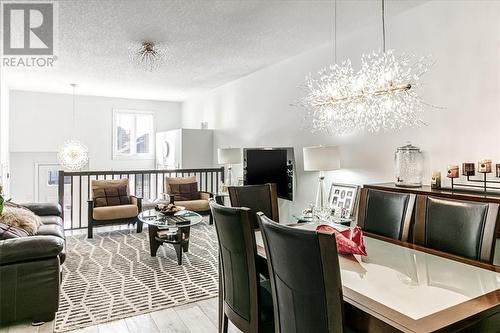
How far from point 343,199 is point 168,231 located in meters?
2.29

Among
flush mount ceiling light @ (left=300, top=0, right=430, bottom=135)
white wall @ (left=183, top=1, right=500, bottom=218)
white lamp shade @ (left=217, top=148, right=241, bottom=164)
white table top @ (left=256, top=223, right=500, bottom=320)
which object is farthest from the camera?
white lamp shade @ (left=217, top=148, right=241, bottom=164)

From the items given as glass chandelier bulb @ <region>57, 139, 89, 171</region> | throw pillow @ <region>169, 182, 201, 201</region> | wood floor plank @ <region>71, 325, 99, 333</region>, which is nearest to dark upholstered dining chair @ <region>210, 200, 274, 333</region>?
wood floor plank @ <region>71, 325, 99, 333</region>

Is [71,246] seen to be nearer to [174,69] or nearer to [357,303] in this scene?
[174,69]

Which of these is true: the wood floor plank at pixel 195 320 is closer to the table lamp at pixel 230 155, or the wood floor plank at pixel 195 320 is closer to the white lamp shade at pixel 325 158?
the white lamp shade at pixel 325 158

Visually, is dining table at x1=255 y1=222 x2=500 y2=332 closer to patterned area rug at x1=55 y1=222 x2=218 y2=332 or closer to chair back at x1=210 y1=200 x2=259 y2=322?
chair back at x1=210 y1=200 x2=259 y2=322

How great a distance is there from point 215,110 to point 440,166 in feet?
16.9

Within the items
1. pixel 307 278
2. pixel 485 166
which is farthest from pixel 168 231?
pixel 485 166

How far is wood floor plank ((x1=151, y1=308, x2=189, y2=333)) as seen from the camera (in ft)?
8.24

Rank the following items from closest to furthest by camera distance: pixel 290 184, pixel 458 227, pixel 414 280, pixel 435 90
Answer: pixel 414 280 → pixel 458 227 → pixel 435 90 → pixel 290 184

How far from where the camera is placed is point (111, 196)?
543 cm

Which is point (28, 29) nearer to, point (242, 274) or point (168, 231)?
point (168, 231)

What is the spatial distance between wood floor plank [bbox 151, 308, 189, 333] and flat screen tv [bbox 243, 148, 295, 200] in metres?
2.60

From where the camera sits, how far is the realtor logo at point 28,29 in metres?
3.26

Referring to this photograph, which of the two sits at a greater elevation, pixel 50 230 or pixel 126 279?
pixel 50 230
